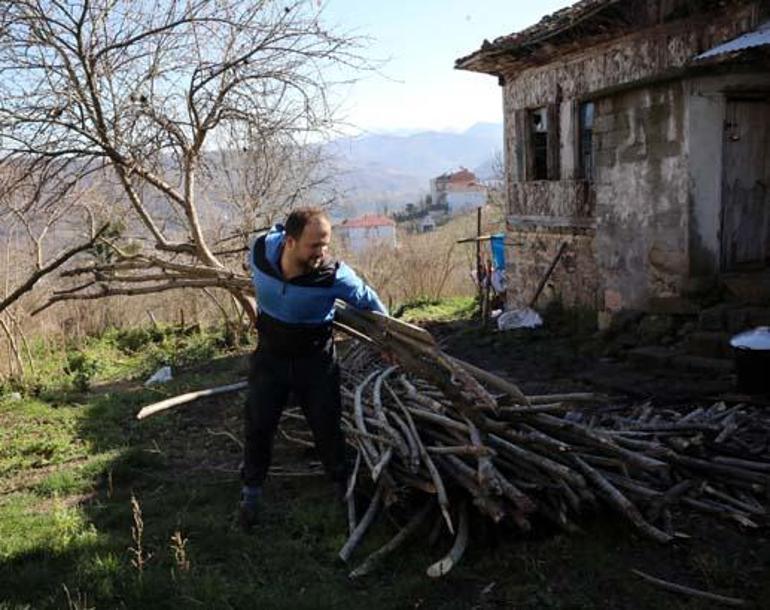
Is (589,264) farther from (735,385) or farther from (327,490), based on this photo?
(327,490)

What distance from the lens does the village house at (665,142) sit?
8117 millimetres

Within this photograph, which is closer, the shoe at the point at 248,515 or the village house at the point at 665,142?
the shoe at the point at 248,515

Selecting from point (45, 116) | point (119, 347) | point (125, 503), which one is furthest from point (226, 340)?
point (125, 503)

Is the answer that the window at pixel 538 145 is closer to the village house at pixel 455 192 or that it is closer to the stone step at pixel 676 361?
the stone step at pixel 676 361

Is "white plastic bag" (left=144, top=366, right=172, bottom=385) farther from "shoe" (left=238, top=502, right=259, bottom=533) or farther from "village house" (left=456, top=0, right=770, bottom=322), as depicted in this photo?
"village house" (left=456, top=0, right=770, bottom=322)

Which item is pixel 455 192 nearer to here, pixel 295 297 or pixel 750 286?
pixel 750 286

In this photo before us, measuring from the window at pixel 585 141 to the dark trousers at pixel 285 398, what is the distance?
8.02 m

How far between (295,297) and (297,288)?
5 centimetres

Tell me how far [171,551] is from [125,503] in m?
1.15

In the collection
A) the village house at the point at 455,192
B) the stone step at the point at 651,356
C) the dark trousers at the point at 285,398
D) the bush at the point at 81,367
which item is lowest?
the village house at the point at 455,192

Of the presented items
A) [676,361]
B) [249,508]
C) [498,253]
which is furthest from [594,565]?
[498,253]

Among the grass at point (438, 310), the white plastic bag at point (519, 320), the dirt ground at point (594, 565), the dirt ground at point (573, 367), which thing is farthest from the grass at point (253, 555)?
the grass at point (438, 310)

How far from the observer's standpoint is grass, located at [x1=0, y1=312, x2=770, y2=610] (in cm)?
348

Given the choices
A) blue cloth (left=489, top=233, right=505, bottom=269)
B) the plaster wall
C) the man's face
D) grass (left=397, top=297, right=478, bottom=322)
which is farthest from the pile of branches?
blue cloth (left=489, top=233, right=505, bottom=269)
